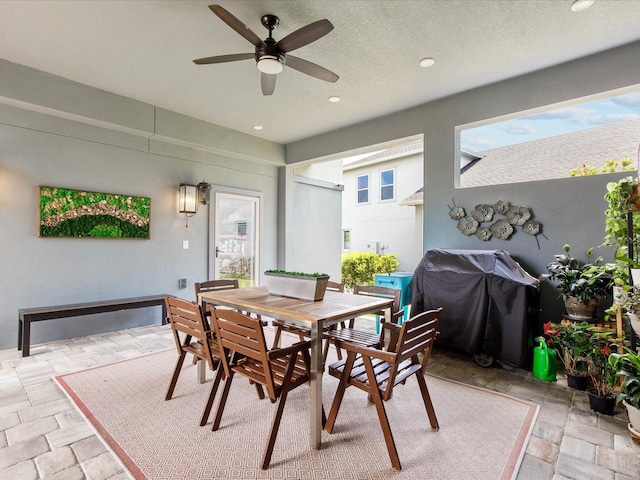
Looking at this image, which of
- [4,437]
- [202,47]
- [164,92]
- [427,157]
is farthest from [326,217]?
[4,437]

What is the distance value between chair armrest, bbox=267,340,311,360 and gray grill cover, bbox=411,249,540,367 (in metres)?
2.04

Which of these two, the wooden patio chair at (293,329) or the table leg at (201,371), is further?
the wooden patio chair at (293,329)

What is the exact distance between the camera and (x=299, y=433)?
2221 mm

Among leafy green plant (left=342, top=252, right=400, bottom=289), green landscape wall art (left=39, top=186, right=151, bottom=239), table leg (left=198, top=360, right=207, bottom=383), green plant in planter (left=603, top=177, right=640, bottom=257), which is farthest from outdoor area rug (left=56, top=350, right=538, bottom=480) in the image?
leafy green plant (left=342, top=252, right=400, bottom=289)

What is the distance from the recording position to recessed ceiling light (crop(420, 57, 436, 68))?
3449 mm

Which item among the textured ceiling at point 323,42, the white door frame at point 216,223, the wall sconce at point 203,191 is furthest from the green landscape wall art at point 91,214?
the textured ceiling at point 323,42

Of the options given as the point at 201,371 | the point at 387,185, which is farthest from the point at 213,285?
the point at 387,185

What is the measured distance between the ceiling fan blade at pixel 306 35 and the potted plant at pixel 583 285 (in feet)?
9.72

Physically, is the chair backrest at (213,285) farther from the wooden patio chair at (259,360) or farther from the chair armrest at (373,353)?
the chair armrest at (373,353)

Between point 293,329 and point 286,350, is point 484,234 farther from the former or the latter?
point 286,350

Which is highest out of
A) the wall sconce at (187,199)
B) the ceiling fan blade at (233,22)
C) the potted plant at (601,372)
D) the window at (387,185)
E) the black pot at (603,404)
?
the window at (387,185)

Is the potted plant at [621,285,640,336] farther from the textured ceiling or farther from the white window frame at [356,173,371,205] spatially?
the white window frame at [356,173,371,205]

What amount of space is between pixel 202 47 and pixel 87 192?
255 cm

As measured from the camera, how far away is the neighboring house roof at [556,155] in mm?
4809
